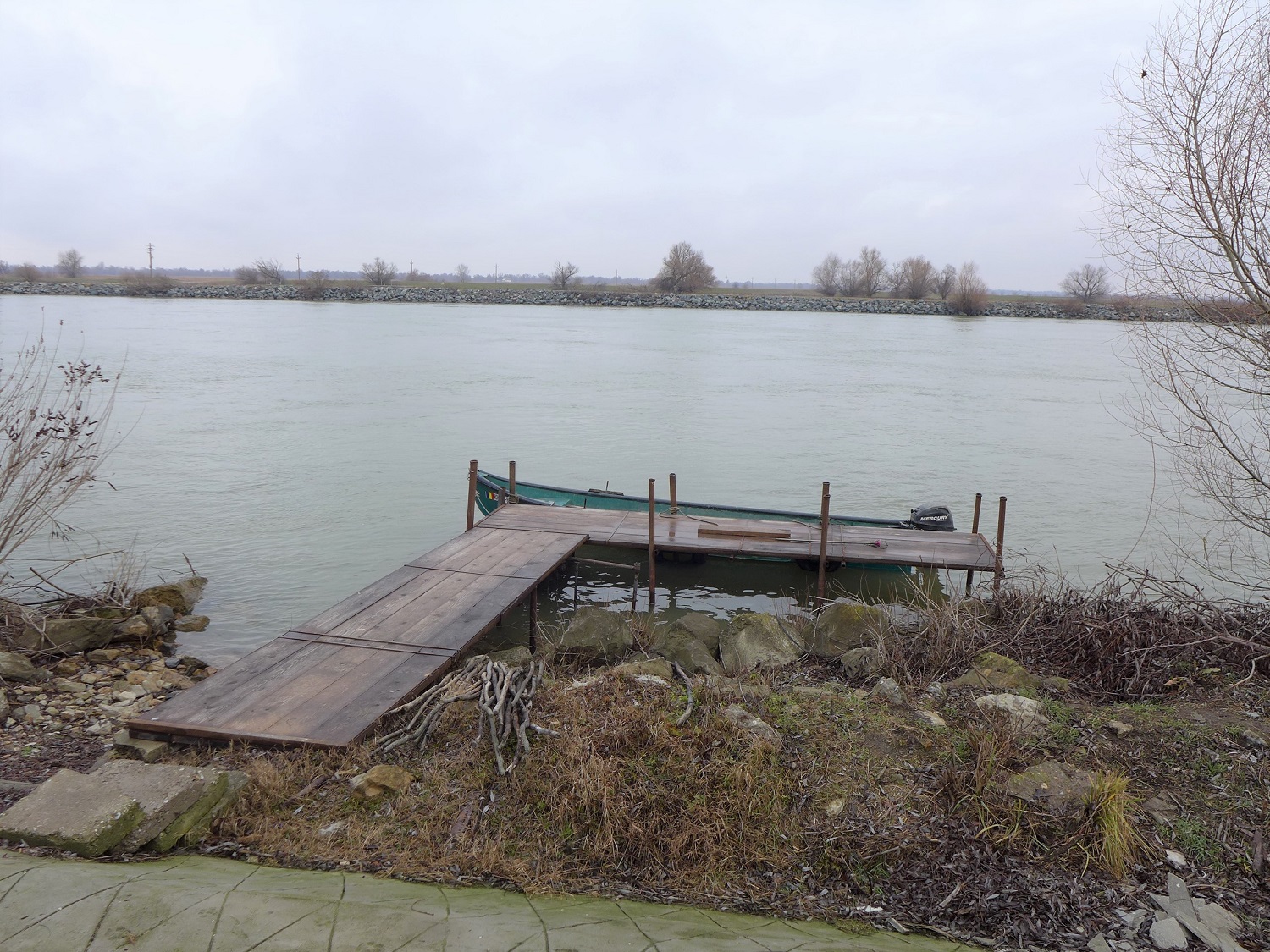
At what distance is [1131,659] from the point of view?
7.38 metres

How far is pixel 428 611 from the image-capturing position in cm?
865

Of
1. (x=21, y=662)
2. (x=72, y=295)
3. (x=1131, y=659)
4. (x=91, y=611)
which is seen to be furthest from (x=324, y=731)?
(x=72, y=295)

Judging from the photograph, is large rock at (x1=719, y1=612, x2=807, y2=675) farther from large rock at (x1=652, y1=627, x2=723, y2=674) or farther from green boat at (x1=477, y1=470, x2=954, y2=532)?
green boat at (x1=477, y1=470, x2=954, y2=532)

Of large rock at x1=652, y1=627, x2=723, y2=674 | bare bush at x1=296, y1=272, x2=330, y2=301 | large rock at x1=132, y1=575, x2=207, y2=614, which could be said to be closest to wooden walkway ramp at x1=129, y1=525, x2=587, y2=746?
large rock at x1=652, y1=627, x2=723, y2=674

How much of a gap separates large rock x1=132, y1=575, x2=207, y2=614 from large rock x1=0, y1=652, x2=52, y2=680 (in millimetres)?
2519

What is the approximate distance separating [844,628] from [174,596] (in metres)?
8.21

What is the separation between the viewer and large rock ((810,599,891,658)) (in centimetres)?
927

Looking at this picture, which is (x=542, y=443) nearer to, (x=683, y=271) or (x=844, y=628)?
(x=844, y=628)

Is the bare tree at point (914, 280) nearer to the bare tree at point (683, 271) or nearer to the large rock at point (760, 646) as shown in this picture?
the bare tree at point (683, 271)

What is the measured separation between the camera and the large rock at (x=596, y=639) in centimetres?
942

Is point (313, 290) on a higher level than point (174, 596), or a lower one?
higher

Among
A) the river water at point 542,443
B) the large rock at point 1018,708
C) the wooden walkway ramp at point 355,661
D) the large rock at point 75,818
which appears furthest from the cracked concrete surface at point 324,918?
the river water at point 542,443

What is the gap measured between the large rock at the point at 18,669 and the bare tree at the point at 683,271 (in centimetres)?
10058

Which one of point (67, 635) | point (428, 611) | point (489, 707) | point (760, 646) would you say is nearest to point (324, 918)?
point (489, 707)
